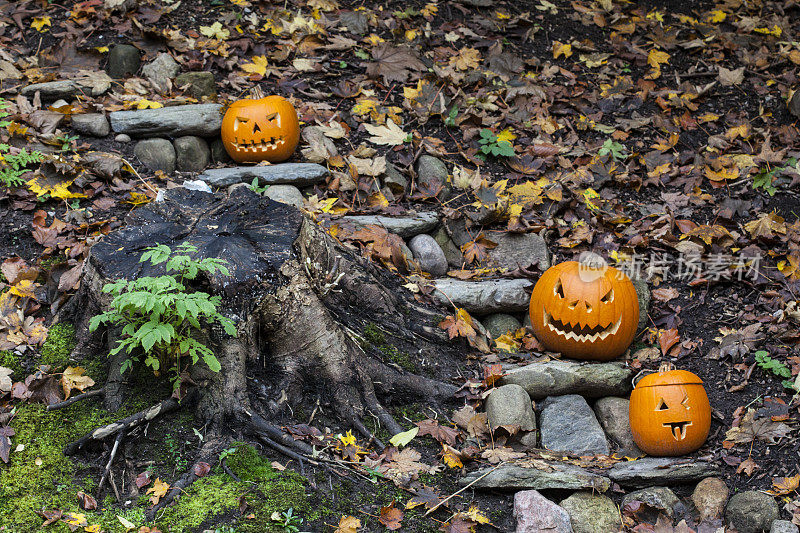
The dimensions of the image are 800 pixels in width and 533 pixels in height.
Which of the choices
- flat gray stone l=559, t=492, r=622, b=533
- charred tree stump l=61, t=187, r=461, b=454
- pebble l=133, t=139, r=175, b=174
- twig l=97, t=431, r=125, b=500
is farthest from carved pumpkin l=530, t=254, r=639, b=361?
pebble l=133, t=139, r=175, b=174

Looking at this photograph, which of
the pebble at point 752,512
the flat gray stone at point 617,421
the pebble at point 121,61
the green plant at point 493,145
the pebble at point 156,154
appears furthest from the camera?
the green plant at point 493,145

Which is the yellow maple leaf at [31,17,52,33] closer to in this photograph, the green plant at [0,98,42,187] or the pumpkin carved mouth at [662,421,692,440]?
the green plant at [0,98,42,187]

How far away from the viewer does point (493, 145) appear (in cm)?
618

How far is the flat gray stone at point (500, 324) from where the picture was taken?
16.4 ft

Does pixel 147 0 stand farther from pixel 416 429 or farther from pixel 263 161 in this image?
pixel 416 429

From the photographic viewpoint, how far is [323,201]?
5.25 metres

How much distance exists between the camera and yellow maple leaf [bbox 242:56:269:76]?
6.35 m

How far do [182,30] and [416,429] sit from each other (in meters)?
4.61

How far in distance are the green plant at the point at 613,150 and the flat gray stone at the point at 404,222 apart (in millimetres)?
1863

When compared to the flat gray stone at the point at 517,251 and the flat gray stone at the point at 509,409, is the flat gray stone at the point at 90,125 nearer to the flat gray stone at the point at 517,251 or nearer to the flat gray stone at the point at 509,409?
the flat gray stone at the point at 517,251

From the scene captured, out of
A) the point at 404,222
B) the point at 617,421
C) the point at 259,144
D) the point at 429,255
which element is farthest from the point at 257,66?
the point at 617,421

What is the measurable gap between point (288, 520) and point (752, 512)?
229 cm

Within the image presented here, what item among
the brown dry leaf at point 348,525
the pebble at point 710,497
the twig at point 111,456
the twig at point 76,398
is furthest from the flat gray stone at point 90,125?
the pebble at point 710,497

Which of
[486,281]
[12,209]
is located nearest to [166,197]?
[12,209]
